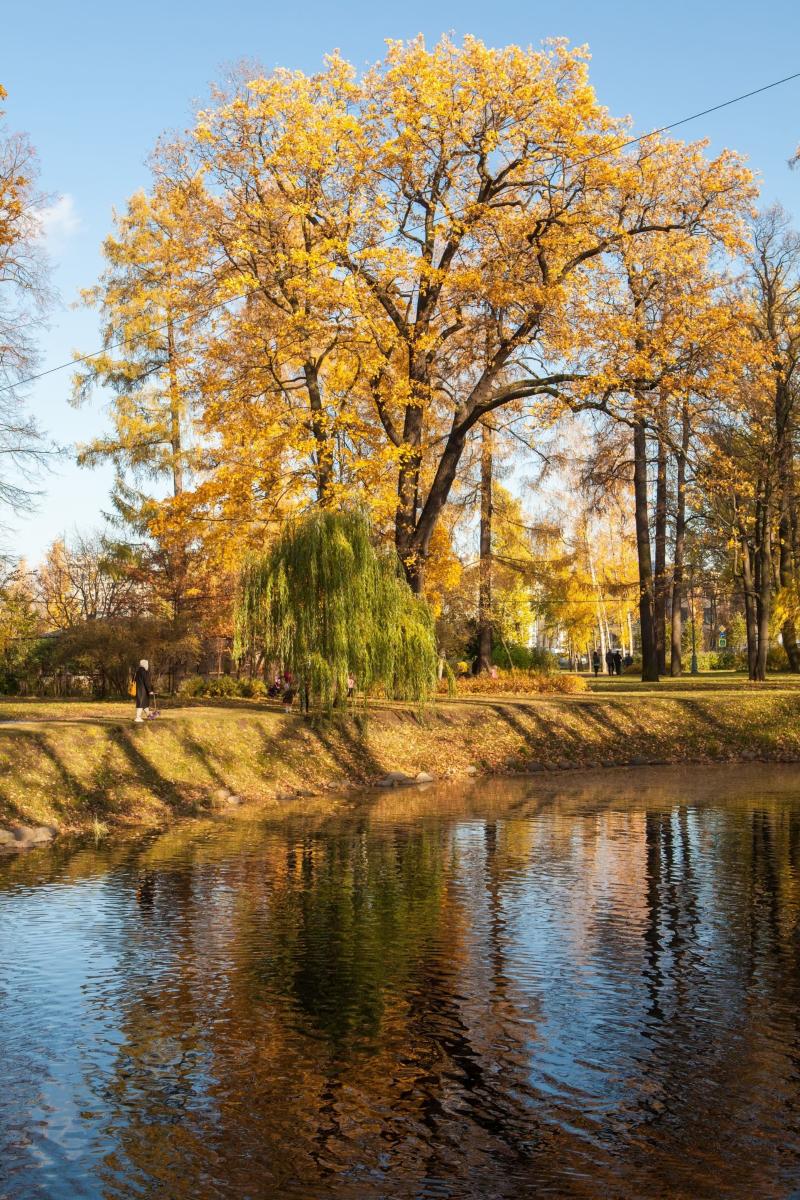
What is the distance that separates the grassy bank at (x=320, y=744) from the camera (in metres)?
21.3

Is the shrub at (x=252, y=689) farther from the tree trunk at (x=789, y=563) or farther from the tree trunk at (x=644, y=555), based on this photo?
the tree trunk at (x=789, y=563)

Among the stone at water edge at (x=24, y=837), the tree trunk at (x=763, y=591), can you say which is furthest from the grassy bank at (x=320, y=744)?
the tree trunk at (x=763, y=591)

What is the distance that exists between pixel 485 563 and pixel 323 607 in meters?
14.6

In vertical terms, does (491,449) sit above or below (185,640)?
above

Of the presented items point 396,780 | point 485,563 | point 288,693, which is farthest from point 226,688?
point 396,780

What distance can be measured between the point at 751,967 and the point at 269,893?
5861mm

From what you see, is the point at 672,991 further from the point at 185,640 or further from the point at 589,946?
the point at 185,640

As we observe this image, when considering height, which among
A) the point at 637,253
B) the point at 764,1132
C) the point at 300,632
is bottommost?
the point at 764,1132

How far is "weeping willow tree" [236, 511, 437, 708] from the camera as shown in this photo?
1055 inches

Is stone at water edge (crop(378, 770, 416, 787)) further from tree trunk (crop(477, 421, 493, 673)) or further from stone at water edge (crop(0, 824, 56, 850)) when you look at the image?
tree trunk (crop(477, 421, 493, 673))

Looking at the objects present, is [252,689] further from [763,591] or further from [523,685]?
[763,591]

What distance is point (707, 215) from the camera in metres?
30.4

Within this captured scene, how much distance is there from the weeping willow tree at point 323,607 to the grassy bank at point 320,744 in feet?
5.11

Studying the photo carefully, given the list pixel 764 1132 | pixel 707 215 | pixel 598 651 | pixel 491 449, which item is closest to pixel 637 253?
pixel 707 215
